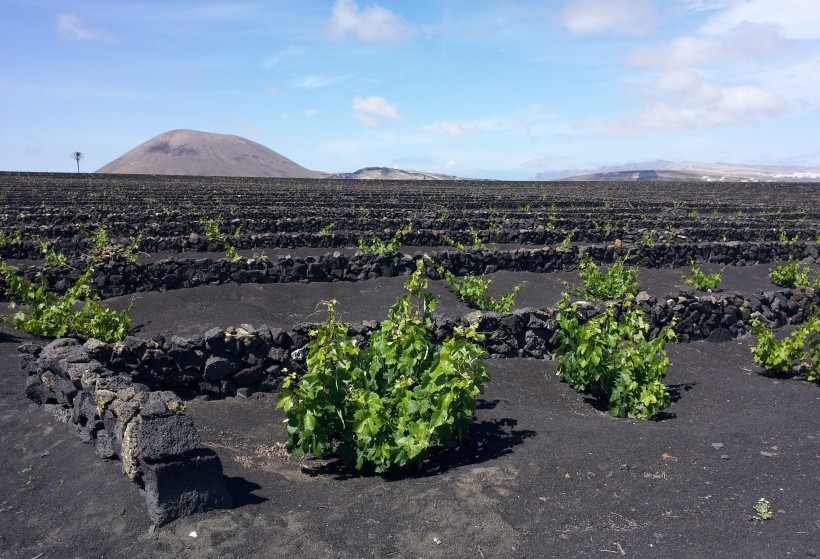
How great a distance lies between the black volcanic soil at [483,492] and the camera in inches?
197

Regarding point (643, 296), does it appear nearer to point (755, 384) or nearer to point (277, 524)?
point (755, 384)

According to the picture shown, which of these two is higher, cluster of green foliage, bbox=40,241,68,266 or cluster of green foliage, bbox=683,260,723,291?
cluster of green foliage, bbox=40,241,68,266

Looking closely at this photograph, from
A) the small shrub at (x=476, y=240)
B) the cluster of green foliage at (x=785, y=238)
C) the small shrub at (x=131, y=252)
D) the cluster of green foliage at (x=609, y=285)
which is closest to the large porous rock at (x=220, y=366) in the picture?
the small shrub at (x=131, y=252)

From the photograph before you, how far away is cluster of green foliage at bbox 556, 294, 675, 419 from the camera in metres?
8.49

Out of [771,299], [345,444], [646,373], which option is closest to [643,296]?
[771,299]

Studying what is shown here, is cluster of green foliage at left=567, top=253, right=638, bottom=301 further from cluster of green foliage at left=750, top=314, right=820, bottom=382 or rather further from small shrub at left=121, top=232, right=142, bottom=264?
small shrub at left=121, top=232, right=142, bottom=264

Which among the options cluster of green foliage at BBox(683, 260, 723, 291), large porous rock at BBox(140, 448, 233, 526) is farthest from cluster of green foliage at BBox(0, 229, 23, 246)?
cluster of green foliage at BBox(683, 260, 723, 291)

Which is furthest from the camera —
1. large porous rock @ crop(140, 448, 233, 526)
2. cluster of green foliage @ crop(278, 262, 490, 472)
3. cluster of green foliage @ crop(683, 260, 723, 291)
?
cluster of green foliage @ crop(683, 260, 723, 291)

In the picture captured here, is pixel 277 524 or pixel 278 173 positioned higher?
pixel 278 173

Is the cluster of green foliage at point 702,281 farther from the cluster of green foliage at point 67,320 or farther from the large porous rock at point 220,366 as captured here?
the cluster of green foliage at point 67,320

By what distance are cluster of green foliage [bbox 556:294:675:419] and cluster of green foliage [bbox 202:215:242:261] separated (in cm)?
1048

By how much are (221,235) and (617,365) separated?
1848 centimetres

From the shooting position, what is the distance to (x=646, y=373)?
870 centimetres

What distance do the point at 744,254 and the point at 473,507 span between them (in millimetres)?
21435
